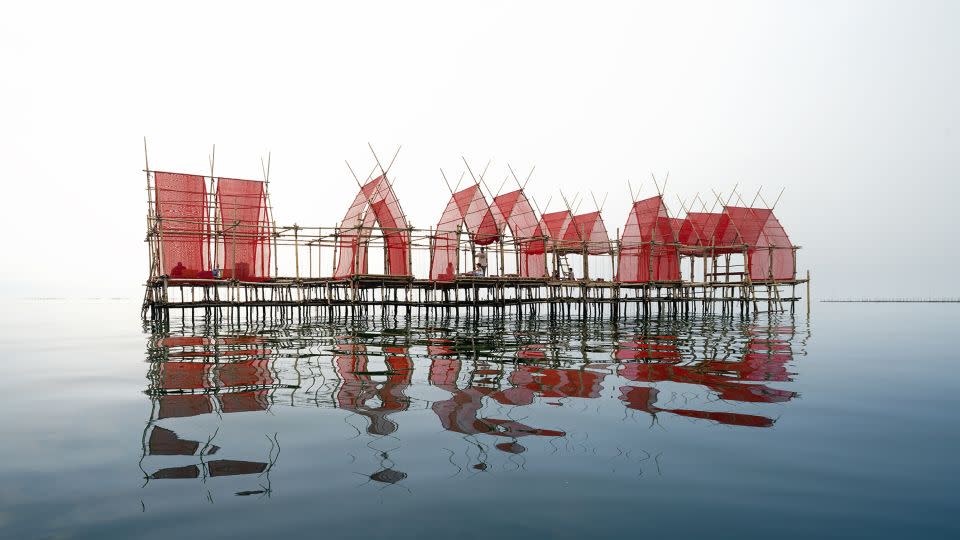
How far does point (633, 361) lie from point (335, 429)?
6.08 metres

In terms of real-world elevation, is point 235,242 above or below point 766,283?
above

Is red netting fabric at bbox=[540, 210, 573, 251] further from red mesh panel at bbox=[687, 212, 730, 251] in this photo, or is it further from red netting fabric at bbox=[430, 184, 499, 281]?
red mesh panel at bbox=[687, 212, 730, 251]

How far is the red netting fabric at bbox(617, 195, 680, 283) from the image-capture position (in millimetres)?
28781

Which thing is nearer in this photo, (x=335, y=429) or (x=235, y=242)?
(x=335, y=429)

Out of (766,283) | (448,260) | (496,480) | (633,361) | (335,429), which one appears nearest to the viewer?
(496,480)

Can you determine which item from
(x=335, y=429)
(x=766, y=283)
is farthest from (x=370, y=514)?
(x=766, y=283)

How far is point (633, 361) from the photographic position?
10039mm

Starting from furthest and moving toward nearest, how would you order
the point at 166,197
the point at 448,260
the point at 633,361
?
the point at 448,260
the point at 166,197
the point at 633,361

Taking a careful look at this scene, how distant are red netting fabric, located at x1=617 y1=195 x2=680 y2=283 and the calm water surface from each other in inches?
784

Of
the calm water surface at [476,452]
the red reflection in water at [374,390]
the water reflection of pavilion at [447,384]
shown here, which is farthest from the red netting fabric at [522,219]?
the calm water surface at [476,452]

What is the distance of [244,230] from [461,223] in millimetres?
8044

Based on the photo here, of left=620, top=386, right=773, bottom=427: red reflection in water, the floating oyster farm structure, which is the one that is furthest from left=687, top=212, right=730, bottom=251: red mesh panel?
left=620, top=386, right=773, bottom=427: red reflection in water

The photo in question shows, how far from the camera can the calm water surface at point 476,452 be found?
3268 millimetres
